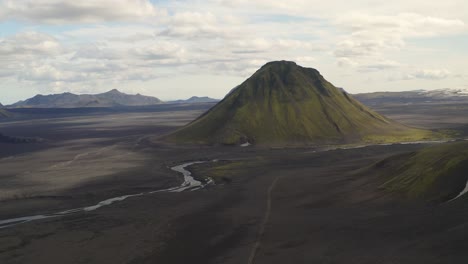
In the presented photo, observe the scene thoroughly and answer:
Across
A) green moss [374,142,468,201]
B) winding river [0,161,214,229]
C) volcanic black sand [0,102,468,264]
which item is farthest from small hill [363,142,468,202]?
winding river [0,161,214,229]

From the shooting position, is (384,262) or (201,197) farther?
(201,197)

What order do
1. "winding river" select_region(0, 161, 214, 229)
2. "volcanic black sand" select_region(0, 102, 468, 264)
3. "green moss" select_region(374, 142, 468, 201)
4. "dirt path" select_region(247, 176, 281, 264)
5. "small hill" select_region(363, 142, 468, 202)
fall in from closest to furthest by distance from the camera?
1. "volcanic black sand" select_region(0, 102, 468, 264)
2. "dirt path" select_region(247, 176, 281, 264)
3. "small hill" select_region(363, 142, 468, 202)
4. "green moss" select_region(374, 142, 468, 201)
5. "winding river" select_region(0, 161, 214, 229)

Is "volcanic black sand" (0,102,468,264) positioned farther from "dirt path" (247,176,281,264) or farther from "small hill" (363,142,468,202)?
"small hill" (363,142,468,202)

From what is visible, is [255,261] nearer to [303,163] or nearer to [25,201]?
[25,201]

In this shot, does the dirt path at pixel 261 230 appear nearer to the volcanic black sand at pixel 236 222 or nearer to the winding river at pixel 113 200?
the volcanic black sand at pixel 236 222

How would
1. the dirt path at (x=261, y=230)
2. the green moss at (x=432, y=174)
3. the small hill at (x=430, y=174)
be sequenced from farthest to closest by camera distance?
the green moss at (x=432, y=174)
the small hill at (x=430, y=174)
the dirt path at (x=261, y=230)

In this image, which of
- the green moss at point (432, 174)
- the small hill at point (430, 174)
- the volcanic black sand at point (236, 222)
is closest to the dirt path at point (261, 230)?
the volcanic black sand at point (236, 222)

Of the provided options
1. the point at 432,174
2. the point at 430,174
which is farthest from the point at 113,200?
the point at 432,174

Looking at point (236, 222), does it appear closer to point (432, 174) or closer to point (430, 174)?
point (430, 174)

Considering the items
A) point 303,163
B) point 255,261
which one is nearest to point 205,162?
point 303,163
